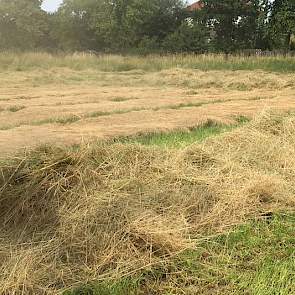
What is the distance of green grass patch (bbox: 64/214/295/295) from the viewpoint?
3.05 m

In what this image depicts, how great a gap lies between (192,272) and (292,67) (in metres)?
19.9

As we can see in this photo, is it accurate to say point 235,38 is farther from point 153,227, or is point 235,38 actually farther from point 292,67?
point 153,227

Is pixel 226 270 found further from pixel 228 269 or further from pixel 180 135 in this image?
pixel 180 135

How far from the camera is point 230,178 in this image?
182 inches

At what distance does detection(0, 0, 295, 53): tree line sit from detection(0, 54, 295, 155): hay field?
12.8 m

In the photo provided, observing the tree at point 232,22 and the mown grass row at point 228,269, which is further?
the tree at point 232,22

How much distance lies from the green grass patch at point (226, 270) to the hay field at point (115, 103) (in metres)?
2.62

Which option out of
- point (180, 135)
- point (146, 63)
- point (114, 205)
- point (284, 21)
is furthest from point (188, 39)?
point (114, 205)

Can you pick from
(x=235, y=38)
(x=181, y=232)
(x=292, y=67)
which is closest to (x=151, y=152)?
(x=181, y=232)

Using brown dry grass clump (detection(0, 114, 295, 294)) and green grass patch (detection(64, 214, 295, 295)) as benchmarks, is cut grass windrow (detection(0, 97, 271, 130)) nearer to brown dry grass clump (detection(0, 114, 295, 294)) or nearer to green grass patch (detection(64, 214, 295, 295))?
brown dry grass clump (detection(0, 114, 295, 294))

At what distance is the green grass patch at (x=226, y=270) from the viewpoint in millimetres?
3051

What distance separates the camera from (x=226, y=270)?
3.26 m

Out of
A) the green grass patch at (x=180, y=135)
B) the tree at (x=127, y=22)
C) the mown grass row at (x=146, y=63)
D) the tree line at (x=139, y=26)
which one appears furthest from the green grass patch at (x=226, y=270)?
the tree at (x=127, y=22)

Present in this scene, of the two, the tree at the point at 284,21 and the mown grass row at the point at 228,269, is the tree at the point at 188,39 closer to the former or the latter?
the tree at the point at 284,21
